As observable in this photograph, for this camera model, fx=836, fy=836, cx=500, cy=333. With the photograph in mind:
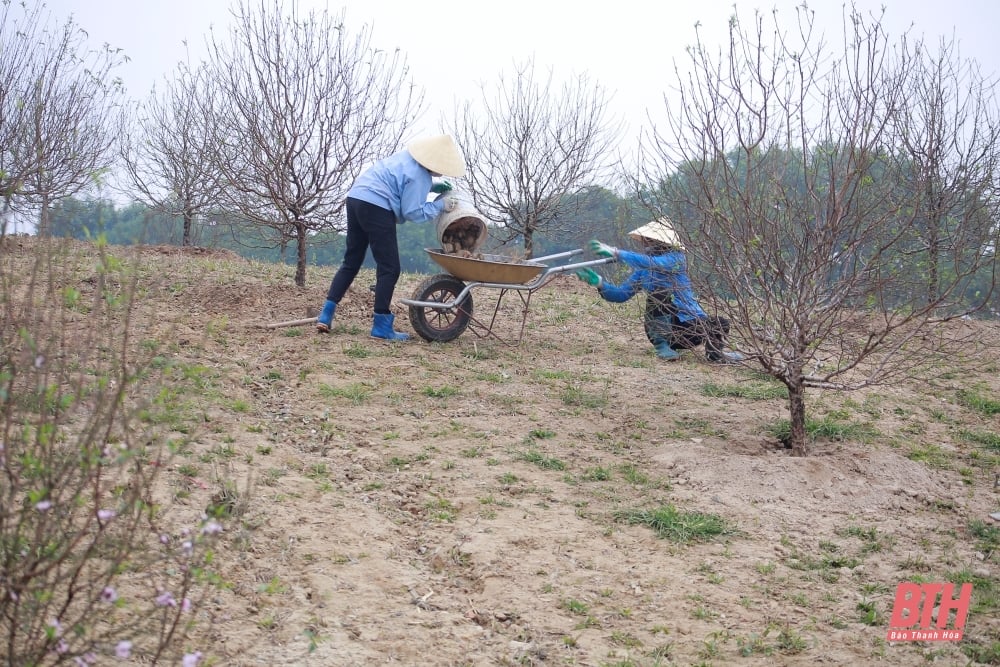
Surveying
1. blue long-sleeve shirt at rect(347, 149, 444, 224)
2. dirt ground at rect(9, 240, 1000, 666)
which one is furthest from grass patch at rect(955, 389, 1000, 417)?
blue long-sleeve shirt at rect(347, 149, 444, 224)

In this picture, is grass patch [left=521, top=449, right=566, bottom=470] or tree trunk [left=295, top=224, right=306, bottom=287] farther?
tree trunk [left=295, top=224, right=306, bottom=287]

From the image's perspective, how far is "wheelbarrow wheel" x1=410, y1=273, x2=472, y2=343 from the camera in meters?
6.74

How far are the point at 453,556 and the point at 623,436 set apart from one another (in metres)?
1.97

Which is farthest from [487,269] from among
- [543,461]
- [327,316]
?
[543,461]

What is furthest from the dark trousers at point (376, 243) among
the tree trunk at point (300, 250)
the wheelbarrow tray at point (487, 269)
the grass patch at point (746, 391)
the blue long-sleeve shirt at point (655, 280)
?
the grass patch at point (746, 391)

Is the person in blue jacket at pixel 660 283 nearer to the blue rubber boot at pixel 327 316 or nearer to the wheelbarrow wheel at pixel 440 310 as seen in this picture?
the wheelbarrow wheel at pixel 440 310

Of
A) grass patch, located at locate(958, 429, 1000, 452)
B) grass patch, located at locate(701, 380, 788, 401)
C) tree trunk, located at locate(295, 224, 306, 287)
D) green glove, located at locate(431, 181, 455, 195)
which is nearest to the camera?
grass patch, located at locate(958, 429, 1000, 452)

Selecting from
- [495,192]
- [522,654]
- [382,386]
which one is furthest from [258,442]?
[495,192]

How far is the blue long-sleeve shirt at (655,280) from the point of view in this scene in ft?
18.8

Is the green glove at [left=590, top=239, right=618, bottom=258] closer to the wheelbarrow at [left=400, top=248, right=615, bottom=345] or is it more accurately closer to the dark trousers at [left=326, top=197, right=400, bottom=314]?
the wheelbarrow at [left=400, top=248, right=615, bottom=345]

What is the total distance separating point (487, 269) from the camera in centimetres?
651

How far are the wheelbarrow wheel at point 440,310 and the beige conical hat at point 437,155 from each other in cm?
88

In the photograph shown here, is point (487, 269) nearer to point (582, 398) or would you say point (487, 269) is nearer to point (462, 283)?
point (462, 283)

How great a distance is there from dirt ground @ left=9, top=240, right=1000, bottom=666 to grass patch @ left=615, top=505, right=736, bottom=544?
5 cm
